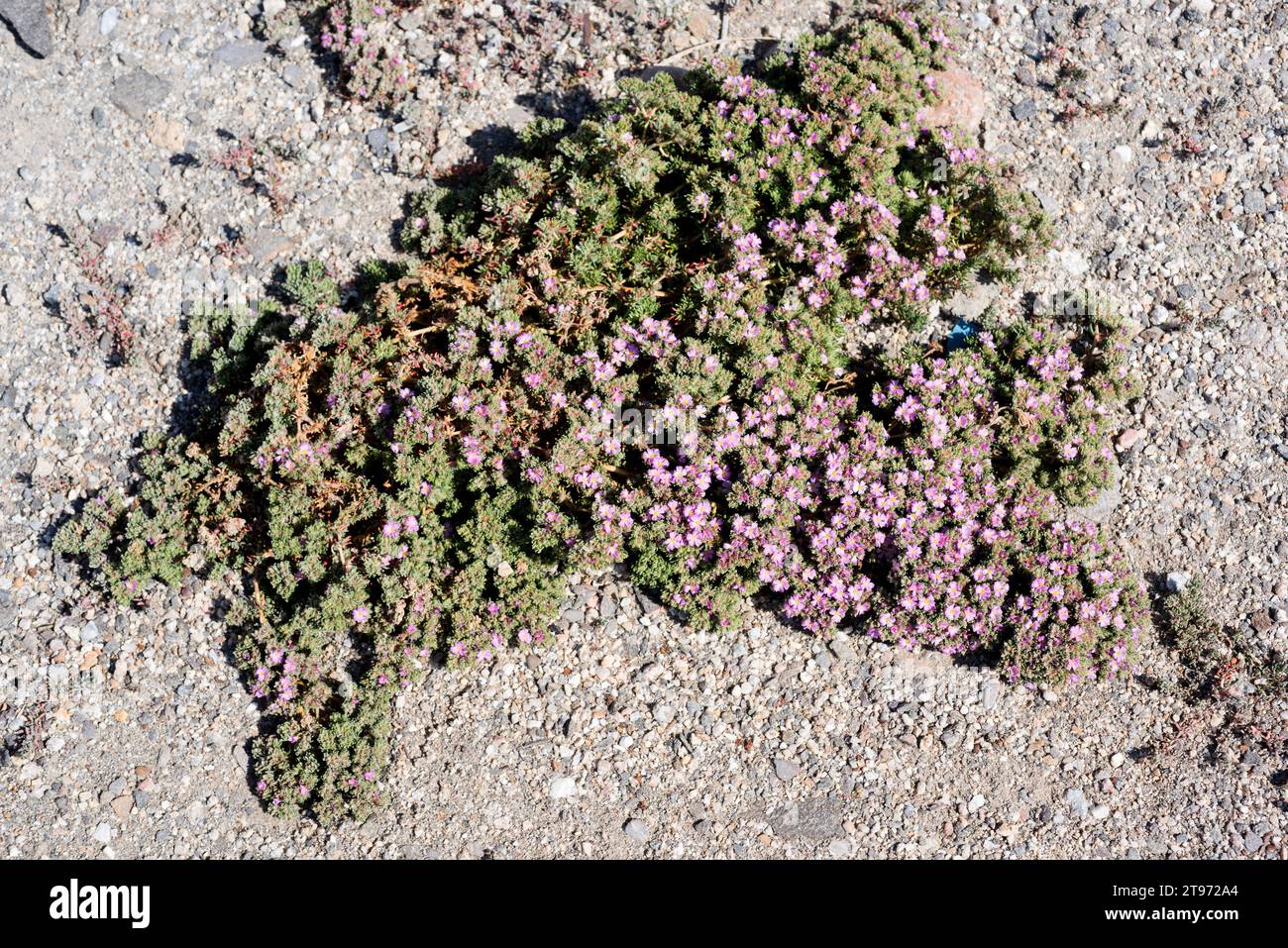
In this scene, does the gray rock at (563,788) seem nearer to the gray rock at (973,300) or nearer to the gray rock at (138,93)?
the gray rock at (973,300)

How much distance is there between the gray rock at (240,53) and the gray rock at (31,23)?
1257 millimetres

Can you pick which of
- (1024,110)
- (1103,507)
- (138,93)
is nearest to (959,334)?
(1103,507)

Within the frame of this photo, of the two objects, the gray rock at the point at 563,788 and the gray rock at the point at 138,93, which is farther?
the gray rock at the point at 138,93

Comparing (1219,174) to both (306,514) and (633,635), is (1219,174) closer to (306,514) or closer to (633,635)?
(633,635)

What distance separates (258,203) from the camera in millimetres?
7664

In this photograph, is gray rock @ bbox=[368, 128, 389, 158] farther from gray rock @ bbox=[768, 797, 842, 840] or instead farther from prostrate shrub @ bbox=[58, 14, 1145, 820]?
gray rock @ bbox=[768, 797, 842, 840]

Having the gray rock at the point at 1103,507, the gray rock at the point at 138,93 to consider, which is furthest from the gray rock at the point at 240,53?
the gray rock at the point at 1103,507

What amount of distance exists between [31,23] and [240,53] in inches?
61.6

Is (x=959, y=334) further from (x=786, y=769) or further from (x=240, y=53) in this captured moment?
(x=240, y=53)

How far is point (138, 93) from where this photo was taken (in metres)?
7.88

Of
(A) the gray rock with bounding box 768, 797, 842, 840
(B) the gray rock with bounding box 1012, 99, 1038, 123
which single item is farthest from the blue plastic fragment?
(A) the gray rock with bounding box 768, 797, 842, 840

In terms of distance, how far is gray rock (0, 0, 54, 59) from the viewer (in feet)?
25.9

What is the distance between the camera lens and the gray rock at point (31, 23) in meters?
7.89

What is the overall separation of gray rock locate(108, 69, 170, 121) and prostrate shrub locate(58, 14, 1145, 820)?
2.14m
